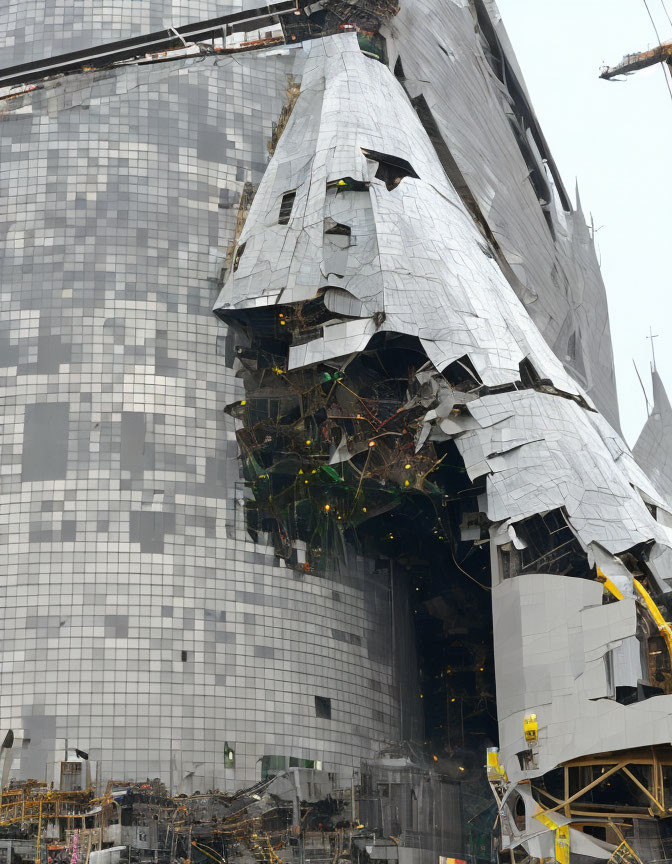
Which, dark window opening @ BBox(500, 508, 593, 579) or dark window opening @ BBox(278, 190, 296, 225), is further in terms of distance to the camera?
dark window opening @ BBox(278, 190, 296, 225)

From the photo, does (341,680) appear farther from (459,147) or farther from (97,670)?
(459,147)

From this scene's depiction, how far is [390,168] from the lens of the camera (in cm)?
6294

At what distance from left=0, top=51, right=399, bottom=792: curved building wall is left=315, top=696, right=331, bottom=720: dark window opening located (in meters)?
0.47

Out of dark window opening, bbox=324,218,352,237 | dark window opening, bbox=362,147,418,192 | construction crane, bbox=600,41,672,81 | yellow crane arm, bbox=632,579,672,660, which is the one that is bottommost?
yellow crane arm, bbox=632,579,672,660

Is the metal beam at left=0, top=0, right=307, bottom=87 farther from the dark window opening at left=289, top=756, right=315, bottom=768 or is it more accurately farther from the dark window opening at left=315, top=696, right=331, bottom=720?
the dark window opening at left=289, top=756, right=315, bottom=768

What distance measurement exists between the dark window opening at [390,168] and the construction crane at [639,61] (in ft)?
136

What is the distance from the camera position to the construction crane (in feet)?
321

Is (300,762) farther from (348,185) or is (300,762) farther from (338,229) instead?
(348,185)

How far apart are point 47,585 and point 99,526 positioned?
306 centimetres

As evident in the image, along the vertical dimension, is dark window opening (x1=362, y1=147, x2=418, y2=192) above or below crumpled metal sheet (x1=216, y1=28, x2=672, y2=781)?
above

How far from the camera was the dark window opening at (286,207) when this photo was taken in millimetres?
61438

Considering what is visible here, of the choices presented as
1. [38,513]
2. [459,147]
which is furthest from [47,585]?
[459,147]

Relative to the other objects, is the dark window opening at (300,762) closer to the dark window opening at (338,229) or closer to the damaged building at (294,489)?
the damaged building at (294,489)

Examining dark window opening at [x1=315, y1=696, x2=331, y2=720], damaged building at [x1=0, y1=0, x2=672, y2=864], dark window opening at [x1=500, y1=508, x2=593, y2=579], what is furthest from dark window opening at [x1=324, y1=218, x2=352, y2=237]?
dark window opening at [x1=315, y1=696, x2=331, y2=720]
